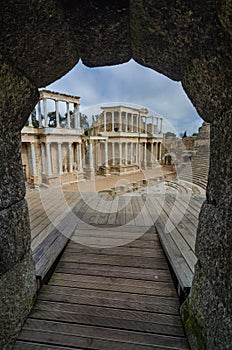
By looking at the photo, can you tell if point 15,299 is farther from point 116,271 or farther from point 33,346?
point 116,271

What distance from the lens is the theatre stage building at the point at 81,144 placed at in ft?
41.0

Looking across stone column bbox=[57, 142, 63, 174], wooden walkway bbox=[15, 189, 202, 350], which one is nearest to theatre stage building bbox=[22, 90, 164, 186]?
stone column bbox=[57, 142, 63, 174]

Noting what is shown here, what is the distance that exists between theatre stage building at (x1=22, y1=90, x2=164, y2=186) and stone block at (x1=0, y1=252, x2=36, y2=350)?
38.3ft

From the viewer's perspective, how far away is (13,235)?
105 cm

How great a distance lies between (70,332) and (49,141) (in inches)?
496

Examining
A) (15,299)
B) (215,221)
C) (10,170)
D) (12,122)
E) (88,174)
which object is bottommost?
(88,174)

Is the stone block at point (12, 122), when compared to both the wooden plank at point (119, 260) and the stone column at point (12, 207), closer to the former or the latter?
the stone column at point (12, 207)

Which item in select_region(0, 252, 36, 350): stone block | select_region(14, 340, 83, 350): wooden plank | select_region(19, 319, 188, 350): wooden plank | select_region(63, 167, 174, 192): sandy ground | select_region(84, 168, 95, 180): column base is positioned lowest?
select_region(63, 167, 174, 192): sandy ground

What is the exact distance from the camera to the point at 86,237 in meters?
2.31

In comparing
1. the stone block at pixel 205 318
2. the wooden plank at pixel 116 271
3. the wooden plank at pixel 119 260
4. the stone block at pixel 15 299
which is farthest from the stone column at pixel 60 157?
the stone block at pixel 205 318

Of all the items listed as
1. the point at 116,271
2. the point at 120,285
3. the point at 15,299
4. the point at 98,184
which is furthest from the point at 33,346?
the point at 98,184

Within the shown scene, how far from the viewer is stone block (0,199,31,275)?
3.23 ft

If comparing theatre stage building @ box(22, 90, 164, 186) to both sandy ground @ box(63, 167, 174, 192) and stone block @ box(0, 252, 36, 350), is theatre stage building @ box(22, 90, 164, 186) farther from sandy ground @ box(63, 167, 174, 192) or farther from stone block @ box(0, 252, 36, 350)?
stone block @ box(0, 252, 36, 350)

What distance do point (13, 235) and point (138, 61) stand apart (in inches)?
49.0
